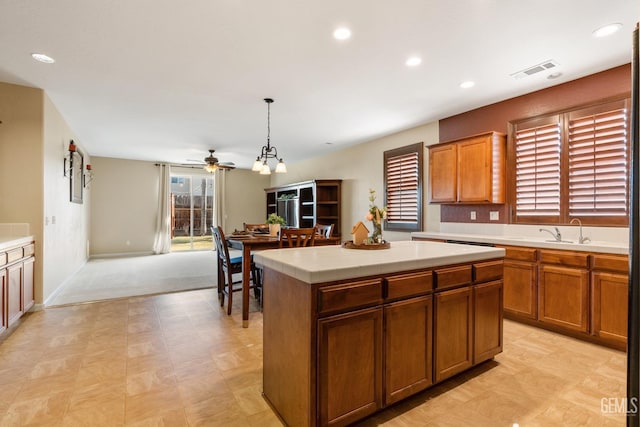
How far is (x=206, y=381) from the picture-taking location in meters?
2.19

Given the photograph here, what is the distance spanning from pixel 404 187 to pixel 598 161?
2.58 m

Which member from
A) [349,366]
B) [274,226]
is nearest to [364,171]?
[274,226]

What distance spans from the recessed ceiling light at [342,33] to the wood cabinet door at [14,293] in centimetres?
367

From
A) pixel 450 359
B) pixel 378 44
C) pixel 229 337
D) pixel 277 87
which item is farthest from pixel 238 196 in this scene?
pixel 450 359

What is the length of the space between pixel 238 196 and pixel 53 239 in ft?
18.9

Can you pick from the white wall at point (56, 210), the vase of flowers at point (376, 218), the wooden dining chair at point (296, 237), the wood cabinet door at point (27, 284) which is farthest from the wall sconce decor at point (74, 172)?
the vase of flowers at point (376, 218)

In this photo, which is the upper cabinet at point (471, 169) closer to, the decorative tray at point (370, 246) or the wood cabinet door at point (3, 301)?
the decorative tray at point (370, 246)

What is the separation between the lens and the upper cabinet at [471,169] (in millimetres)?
3805

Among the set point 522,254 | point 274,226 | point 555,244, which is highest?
point 274,226

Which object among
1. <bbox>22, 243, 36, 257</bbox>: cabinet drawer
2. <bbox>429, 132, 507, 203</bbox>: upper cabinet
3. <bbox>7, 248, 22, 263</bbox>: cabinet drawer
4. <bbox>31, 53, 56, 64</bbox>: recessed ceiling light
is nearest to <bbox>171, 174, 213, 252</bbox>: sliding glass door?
<bbox>22, 243, 36, 257</bbox>: cabinet drawer

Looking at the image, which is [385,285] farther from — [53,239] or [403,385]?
[53,239]

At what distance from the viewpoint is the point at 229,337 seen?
295cm

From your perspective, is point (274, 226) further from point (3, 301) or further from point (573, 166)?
point (573, 166)

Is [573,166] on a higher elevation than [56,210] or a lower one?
higher
